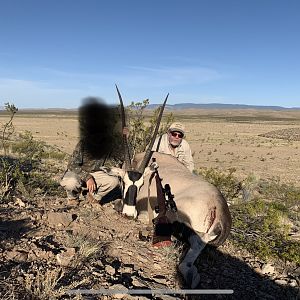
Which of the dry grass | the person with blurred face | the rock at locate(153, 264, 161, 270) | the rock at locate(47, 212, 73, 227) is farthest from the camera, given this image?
the person with blurred face

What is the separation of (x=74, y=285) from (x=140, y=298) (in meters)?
0.59

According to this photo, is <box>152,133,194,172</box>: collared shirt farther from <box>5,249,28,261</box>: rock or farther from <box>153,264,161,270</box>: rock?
<box>5,249,28,261</box>: rock

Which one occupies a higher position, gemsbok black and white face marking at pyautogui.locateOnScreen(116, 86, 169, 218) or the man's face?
the man's face

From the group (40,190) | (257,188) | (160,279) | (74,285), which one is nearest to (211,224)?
(160,279)

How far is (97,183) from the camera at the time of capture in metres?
6.71

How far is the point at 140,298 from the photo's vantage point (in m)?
3.48

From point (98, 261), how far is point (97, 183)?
278 centimetres

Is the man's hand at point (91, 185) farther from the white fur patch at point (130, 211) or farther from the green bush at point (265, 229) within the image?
the green bush at point (265, 229)

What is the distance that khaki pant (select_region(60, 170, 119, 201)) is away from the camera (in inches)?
256

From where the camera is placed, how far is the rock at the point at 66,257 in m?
3.79

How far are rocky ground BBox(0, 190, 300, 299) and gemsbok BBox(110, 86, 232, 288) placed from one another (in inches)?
7.4

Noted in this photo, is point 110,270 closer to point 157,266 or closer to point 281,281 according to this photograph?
point 157,266

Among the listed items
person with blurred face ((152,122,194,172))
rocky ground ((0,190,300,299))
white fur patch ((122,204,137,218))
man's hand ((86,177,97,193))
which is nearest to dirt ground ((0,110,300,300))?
rocky ground ((0,190,300,299))

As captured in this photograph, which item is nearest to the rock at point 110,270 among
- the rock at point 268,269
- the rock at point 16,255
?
the rock at point 16,255
